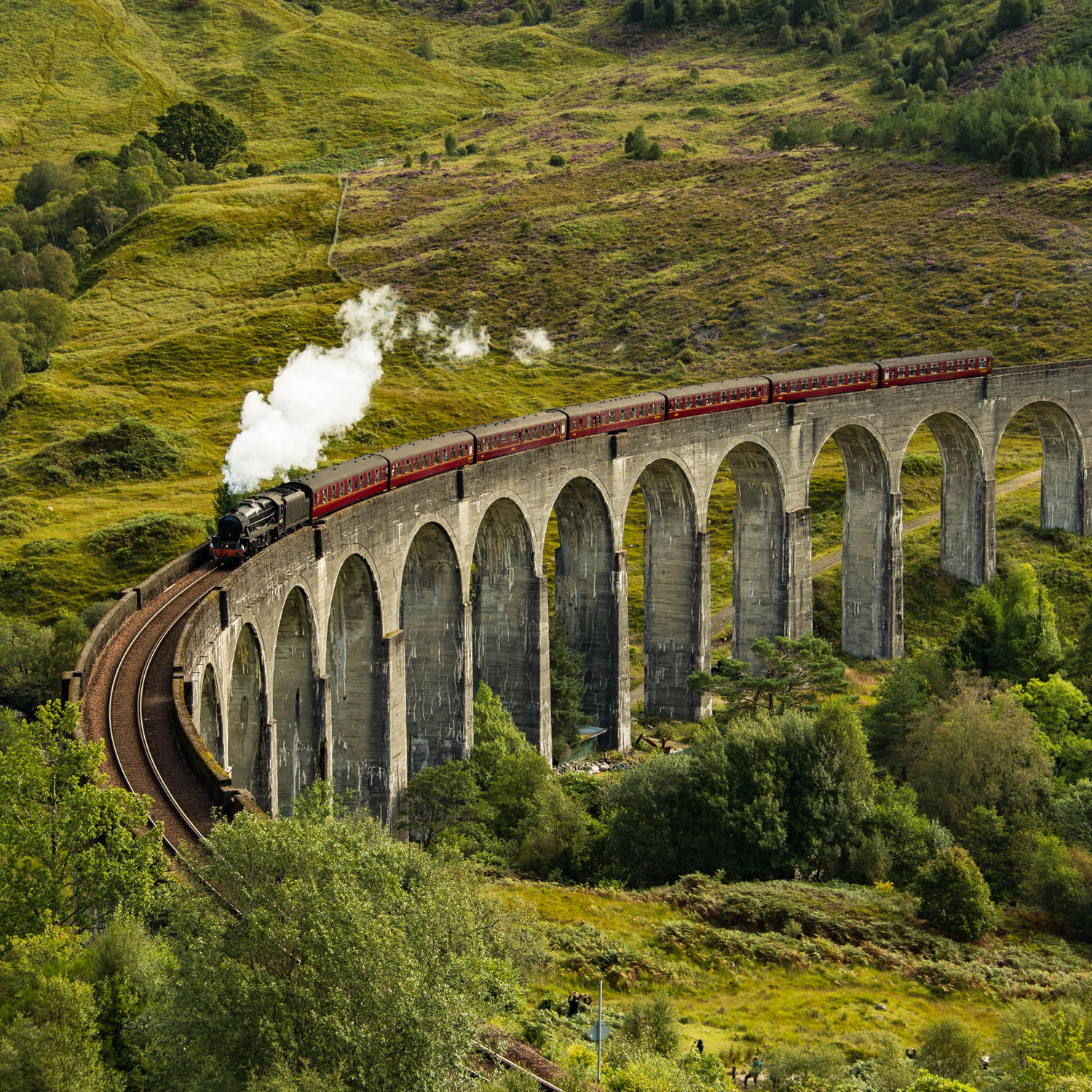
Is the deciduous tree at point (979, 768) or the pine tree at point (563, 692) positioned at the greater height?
the pine tree at point (563, 692)

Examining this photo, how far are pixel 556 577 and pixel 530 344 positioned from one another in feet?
188

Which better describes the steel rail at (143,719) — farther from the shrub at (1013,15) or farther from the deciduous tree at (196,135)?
the shrub at (1013,15)

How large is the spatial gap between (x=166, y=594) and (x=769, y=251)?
90.5 meters

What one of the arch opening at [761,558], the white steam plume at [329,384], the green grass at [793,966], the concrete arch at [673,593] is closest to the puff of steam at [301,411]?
the white steam plume at [329,384]

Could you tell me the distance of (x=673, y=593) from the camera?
6638 cm

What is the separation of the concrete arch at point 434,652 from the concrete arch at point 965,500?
3443cm

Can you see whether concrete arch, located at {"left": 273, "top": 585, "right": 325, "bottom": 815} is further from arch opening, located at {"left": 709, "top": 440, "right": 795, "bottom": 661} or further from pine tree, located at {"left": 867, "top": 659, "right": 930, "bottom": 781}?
arch opening, located at {"left": 709, "top": 440, "right": 795, "bottom": 661}

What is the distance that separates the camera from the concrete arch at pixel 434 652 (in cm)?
5372

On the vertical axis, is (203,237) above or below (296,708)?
above

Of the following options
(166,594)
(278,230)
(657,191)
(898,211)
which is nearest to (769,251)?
(898,211)

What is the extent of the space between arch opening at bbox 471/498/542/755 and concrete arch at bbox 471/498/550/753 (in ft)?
0.10

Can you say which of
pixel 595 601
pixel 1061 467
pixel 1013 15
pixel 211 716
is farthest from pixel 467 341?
pixel 1013 15

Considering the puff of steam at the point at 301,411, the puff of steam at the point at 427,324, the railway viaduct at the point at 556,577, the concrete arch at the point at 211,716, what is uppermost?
the puff of steam at the point at 427,324

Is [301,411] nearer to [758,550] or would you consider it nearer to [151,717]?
[758,550]
